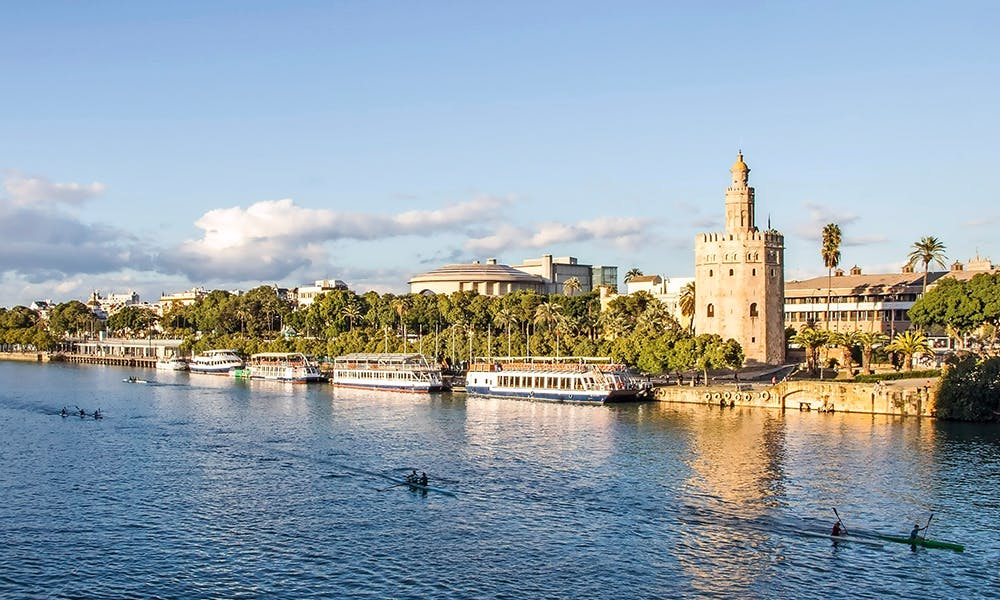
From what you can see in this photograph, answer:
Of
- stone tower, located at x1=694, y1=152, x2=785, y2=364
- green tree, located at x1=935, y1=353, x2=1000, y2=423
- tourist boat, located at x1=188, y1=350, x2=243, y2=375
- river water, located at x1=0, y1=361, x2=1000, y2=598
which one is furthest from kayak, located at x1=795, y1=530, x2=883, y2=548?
tourist boat, located at x1=188, y1=350, x2=243, y2=375

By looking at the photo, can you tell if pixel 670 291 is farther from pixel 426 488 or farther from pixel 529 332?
pixel 426 488

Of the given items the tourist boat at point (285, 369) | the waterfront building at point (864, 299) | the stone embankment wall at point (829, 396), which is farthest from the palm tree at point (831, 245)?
the tourist boat at point (285, 369)

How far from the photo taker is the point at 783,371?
13088 centimetres

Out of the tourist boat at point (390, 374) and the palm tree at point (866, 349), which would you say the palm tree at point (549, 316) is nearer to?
the tourist boat at point (390, 374)

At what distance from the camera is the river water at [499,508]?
45.5 metres

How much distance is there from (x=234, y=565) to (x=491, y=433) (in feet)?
143

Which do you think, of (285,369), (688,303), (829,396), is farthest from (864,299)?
(285,369)

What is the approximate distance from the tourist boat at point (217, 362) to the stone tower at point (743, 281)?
302ft

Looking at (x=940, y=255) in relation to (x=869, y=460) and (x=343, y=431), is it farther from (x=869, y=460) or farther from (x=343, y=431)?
(x=343, y=431)

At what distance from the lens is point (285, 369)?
164125mm

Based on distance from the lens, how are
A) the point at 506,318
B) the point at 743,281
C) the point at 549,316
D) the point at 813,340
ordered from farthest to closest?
the point at 506,318 → the point at 549,316 → the point at 743,281 → the point at 813,340

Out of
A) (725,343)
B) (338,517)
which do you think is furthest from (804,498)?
(725,343)

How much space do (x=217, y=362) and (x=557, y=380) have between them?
91086 millimetres

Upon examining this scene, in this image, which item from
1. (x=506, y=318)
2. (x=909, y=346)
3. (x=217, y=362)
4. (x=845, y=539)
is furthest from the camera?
(x=217, y=362)
